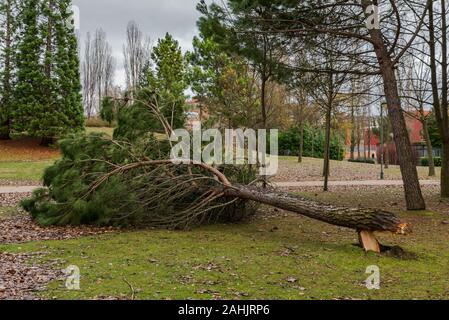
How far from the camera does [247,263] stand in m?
5.22

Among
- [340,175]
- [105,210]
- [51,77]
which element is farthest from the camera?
[51,77]

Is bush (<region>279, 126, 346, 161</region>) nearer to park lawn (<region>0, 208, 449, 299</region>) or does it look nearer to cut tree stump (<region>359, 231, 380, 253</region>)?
park lawn (<region>0, 208, 449, 299</region>)

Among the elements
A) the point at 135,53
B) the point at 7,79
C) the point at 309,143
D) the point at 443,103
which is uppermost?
the point at 135,53

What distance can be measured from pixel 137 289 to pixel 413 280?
9.67 feet

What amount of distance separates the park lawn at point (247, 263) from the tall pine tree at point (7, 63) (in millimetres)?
20158

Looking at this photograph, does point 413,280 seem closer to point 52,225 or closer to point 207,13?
point 52,225

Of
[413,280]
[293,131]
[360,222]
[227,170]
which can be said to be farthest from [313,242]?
[293,131]

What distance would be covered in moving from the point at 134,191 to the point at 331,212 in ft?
11.0

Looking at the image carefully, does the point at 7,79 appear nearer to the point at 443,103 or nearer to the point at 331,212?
the point at 443,103

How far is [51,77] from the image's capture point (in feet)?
78.4

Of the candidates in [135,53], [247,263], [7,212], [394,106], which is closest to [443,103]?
[394,106]

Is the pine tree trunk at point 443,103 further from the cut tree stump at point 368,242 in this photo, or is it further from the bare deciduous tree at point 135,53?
the bare deciduous tree at point 135,53

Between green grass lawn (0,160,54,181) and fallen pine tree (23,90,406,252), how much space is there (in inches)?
354

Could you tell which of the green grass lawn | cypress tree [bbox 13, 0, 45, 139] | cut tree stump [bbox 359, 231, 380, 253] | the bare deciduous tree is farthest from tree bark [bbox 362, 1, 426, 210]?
the bare deciduous tree
